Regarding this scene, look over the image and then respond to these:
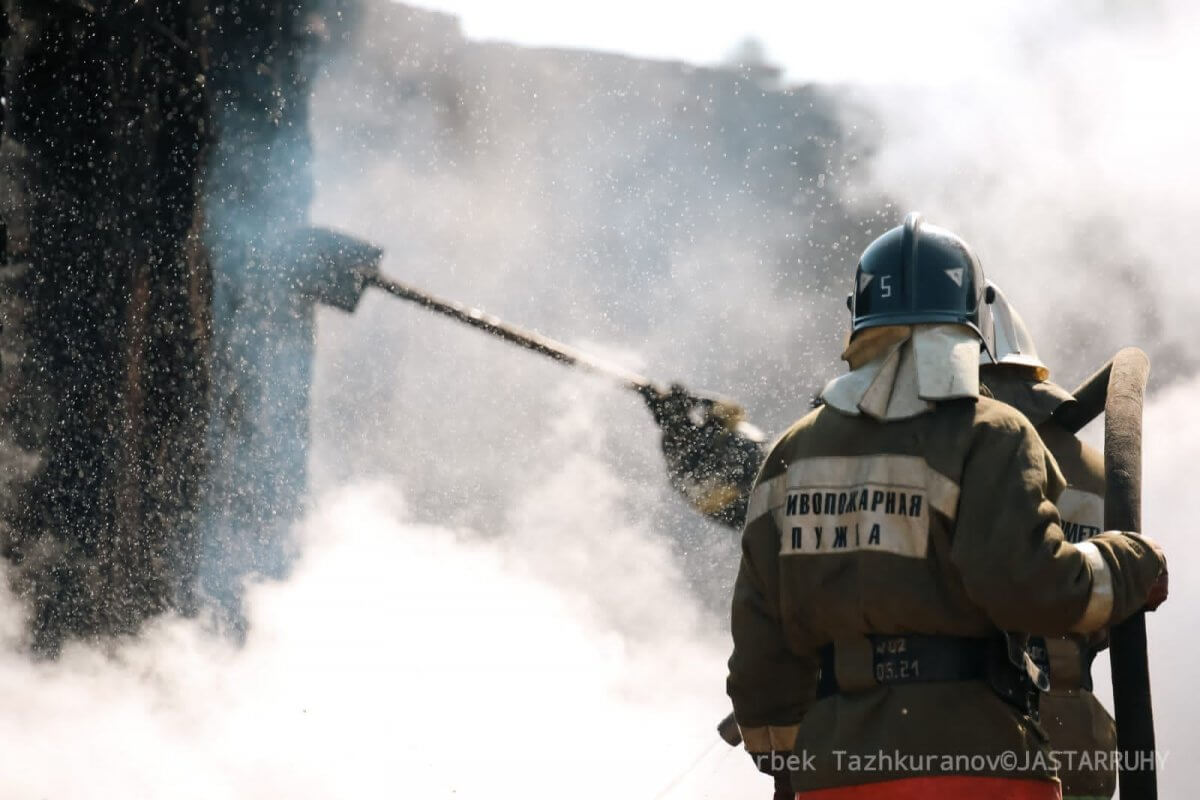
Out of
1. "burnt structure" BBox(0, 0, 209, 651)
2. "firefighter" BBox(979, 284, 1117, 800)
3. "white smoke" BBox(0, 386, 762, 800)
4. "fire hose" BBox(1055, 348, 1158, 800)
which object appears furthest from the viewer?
"burnt structure" BBox(0, 0, 209, 651)

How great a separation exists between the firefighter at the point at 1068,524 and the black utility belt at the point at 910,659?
82 centimetres

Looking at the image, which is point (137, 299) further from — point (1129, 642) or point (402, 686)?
point (1129, 642)

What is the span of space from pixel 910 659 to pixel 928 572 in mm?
160

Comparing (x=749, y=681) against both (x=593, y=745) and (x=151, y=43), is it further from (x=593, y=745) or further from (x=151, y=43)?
(x=151, y=43)

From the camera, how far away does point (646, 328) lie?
43.4 ft

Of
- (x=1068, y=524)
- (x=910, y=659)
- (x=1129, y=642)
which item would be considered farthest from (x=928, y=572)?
(x=1068, y=524)

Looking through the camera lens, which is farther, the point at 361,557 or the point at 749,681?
the point at 361,557

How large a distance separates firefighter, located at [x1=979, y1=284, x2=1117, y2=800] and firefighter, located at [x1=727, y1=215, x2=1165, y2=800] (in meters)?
0.73

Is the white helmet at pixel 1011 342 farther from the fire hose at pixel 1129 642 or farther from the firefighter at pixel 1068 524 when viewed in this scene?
the fire hose at pixel 1129 642

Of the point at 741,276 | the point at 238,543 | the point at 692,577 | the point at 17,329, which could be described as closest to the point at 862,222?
the point at 741,276

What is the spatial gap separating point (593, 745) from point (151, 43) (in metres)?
4.69

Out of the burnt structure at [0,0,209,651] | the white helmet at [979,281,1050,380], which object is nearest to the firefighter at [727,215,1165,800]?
the white helmet at [979,281,1050,380]

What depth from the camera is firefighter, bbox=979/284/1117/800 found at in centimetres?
342

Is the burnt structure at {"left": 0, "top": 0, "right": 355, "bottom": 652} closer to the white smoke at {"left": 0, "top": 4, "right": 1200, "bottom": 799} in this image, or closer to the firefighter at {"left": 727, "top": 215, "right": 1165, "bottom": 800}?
the white smoke at {"left": 0, "top": 4, "right": 1200, "bottom": 799}
